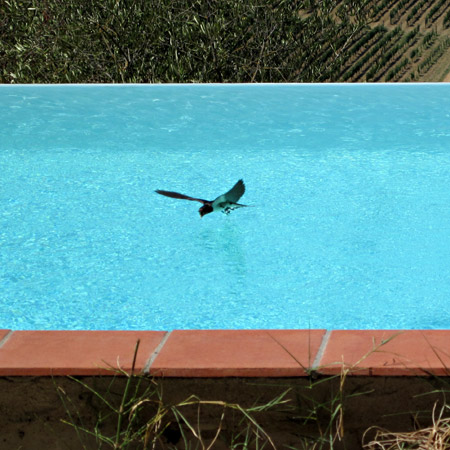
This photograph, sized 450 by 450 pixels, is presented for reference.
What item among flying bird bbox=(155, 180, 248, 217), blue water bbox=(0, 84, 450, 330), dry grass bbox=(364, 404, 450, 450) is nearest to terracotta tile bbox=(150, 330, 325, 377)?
dry grass bbox=(364, 404, 450, 450)

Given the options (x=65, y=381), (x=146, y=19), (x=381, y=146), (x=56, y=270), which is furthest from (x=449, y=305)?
(x=146, y=19)

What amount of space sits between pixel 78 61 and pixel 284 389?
31.8ft

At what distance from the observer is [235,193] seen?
4.08 metres

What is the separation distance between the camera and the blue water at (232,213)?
3.92 m

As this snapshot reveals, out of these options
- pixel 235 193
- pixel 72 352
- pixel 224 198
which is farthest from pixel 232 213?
pixel 72 352

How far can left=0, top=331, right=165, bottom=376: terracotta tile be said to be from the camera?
1.70m

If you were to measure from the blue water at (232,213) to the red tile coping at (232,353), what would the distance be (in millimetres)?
1845

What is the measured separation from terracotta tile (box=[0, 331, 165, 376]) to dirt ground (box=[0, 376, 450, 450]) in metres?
0.03

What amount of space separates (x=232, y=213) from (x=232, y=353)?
3.63m

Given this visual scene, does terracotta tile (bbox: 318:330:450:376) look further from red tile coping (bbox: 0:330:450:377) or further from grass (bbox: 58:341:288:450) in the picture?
grass (bbox: 58:341:288:450)

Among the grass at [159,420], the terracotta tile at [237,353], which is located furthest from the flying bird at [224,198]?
the grass at [159,420]

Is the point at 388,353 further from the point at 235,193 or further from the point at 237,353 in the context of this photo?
the point at 235,193

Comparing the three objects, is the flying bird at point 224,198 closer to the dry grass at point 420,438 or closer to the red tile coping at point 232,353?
the red tile coping at point 232,353

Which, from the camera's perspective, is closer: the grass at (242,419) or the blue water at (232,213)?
the grass at (242,419)
